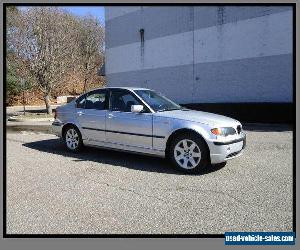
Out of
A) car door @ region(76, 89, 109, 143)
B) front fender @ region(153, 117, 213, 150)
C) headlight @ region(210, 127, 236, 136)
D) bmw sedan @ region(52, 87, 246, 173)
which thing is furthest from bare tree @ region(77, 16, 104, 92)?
headlight @ region(210, 127, 236, 136)

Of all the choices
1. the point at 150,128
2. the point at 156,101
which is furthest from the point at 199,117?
the point at 156,101

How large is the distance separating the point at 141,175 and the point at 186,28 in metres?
15.3

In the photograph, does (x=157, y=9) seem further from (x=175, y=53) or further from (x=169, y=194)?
(x=169, y=194)

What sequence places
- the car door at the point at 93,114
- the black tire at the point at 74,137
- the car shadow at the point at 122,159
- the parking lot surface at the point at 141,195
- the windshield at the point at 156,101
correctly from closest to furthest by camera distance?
the parking lot surface at the point at 141,195 < the car shadow at the point at 122,159 < the windshield at the point at 156,101 < the car door at the point at 93,114 < the black tire at the point at 74,137

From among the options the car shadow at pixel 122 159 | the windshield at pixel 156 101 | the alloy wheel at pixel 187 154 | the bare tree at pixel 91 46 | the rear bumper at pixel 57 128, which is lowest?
the car shadow at pixel 122 159

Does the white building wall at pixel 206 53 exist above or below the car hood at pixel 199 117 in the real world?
above

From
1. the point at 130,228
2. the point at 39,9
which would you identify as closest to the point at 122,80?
the point at 39,9

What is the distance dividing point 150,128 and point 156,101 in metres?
0.83

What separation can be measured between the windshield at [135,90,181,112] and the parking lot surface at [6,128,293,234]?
45.4 inches

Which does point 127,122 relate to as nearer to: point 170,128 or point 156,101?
point 156,101

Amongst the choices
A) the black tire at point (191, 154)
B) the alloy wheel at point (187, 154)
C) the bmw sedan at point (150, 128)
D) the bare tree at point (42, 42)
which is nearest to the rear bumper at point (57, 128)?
the bmw sedan at point (150, 128)

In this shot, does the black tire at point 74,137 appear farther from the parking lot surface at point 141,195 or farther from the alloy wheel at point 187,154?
the alloy wheel at point 187,154

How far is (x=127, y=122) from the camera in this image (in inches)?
266

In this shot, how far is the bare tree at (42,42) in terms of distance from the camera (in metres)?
20.2
